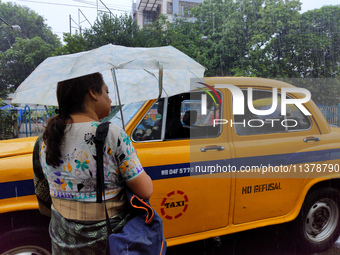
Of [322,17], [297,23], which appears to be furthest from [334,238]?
[322,17]

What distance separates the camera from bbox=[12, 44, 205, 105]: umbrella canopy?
4.97 ft

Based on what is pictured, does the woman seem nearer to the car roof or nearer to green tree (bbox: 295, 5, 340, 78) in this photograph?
the car roof

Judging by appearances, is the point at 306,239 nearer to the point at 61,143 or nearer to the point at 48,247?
the point at 48,247

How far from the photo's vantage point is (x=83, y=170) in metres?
1.28

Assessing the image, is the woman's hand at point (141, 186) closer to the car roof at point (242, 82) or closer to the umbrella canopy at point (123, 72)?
the umbrella canopy at point (123, 72)

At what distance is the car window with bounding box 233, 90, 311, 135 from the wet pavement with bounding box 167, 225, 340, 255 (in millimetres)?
1281

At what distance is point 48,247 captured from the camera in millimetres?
2191

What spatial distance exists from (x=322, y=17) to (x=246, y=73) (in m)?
8.29

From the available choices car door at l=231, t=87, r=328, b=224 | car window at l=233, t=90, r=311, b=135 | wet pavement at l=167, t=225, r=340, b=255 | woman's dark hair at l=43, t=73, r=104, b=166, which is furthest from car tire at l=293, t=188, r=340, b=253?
woman's dark hair at l=43, t=73, r=104, b=166

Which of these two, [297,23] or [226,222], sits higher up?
[297,23]

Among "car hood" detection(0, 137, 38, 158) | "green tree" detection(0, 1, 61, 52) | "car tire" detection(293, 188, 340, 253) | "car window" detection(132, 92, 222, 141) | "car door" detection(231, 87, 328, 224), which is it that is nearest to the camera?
"car hood" detection(0, 137, 38, 158)

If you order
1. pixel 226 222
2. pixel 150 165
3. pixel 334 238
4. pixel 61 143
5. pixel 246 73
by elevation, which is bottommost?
pixel 334 238

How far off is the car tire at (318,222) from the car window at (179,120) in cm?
148
